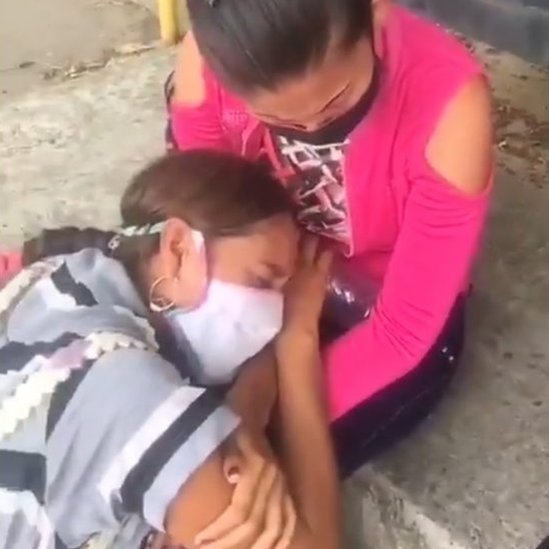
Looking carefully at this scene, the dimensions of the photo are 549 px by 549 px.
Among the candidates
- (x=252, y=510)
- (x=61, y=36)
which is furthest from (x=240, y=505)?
(x=61, y=36)

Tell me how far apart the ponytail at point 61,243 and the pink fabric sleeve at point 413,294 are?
0.26 metres

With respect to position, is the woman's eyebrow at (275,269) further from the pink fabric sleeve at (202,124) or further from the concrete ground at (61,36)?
the concrete ground at (61,36)

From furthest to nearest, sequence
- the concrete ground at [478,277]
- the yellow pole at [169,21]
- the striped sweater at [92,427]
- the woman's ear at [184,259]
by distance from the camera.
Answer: the yellow pole at [169,21] < the concrete ground at [478,277] < the woman's ear at [184,259] < the striped sweater at [92,427]

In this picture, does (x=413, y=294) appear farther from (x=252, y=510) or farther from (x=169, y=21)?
(x=169, y=21)

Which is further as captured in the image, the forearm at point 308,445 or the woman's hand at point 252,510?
the forearm at point 308,445

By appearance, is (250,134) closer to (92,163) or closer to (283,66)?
(283,66)

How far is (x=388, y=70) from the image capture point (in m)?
1.22

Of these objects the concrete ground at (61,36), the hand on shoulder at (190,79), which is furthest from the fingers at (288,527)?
the concrete ground at (61,36)

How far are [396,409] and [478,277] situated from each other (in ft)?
0.94

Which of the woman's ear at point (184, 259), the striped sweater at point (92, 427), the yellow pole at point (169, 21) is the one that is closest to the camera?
the striped sweater at point (92, 427)

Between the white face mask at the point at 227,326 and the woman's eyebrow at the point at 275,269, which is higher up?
the woman's eyebrow at the point at 275,269

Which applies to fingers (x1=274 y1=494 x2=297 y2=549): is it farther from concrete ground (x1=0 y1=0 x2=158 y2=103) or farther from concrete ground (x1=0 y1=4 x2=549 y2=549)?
concrete ground (x1=0 y1=0 x2=158 y2=103)

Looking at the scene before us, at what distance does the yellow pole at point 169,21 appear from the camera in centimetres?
223

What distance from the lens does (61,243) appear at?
135 centimetres
